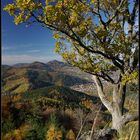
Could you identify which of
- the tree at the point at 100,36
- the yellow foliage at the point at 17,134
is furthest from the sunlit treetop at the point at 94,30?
the yellow foliage at the point at 17,134

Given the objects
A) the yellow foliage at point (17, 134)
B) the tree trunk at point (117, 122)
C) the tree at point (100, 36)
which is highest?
the tree at point (100, 36)

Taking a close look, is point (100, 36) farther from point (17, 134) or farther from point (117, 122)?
point (17, 134)

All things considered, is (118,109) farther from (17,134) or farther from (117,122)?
(17,134)

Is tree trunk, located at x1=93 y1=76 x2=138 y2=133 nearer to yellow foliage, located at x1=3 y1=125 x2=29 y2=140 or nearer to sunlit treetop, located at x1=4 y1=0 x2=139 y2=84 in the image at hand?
sunlit treetop, located at x1=4 y1=0 x2=139 y2=84

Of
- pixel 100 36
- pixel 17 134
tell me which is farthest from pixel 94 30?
pixel 17 134

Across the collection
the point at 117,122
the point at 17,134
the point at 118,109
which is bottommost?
the point at 17,134

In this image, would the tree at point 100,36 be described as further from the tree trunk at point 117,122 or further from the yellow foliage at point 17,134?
the yellow foliage at point 17,134

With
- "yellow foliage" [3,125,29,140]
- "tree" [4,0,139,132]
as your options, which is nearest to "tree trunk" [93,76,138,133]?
"tree" [4,0,139,132]

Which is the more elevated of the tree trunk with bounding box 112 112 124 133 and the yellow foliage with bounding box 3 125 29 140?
the tree trunk with bounding box 112 112 124 133

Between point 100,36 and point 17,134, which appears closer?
point 100,36

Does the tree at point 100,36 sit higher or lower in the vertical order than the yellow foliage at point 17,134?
higher

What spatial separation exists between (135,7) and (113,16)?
163 centimetres

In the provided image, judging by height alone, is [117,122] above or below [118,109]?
below

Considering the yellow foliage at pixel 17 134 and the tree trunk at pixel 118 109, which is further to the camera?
the yellow foliage at pixel 17 134
